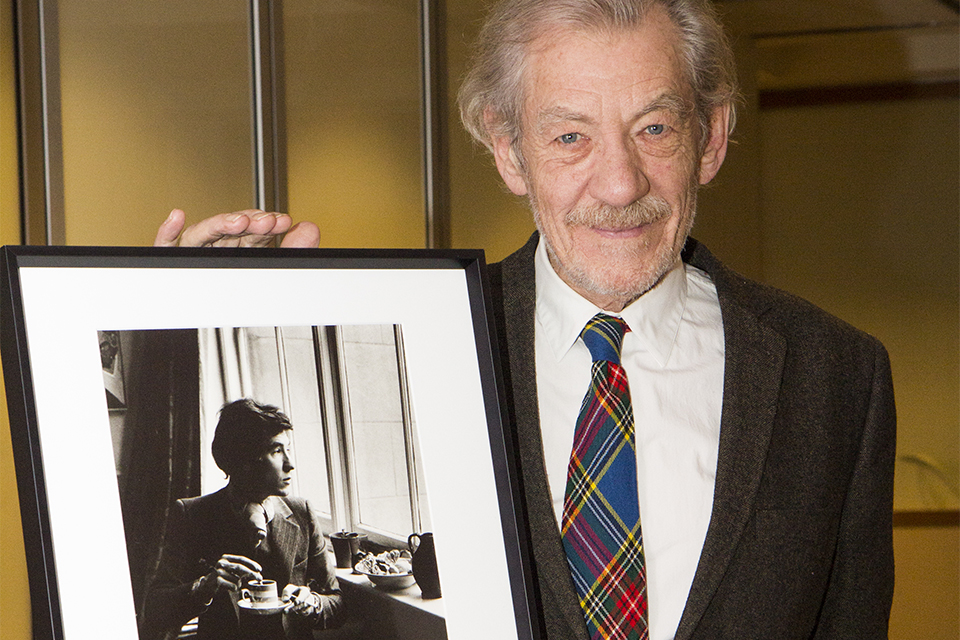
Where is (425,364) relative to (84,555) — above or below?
above

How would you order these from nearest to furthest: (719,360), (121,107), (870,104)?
(719,360) → (121,107) → (870,104)

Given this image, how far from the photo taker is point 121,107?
2.64 metres

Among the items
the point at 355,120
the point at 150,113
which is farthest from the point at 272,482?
the point at 355,120

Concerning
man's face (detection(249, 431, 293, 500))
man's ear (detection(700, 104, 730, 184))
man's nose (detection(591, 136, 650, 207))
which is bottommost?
man's face (detection(249, 431, 293, 500))

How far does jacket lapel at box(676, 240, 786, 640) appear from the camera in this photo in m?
1.08

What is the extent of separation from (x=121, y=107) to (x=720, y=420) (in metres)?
2.10

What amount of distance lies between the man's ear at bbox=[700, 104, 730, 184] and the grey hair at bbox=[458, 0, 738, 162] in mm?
13

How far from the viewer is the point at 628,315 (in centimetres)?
124

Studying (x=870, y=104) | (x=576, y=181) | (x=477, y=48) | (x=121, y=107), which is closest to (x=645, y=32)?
(x=576, y=181)

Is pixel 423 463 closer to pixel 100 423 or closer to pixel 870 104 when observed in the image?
pixel 100 423

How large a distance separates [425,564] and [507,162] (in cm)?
69

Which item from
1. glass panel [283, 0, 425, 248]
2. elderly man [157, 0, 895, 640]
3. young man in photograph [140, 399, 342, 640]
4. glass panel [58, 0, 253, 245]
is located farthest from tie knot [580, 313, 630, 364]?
glass panel [283, 0, 425, 248]

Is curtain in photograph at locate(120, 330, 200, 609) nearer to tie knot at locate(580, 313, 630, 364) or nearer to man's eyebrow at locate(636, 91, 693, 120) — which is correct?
tie knot at locate(580, 313, 630, 364)

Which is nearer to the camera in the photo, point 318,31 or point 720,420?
point 720,420
